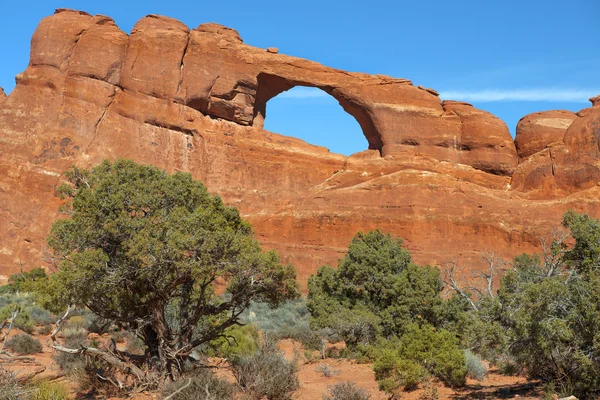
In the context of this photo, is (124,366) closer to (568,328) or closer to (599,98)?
(568,328)

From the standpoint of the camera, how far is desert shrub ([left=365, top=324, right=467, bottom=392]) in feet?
43.8

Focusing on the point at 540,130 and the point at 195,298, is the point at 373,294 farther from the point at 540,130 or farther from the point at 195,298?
the point at 540,130

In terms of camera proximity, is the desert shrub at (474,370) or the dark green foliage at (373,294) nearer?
the desert shrub at (474,370)

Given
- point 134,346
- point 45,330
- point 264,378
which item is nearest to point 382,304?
point 134,346

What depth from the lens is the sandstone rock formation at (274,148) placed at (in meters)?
39.5

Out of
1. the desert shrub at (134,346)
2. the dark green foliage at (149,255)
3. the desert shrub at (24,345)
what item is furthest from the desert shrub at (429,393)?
the desert shrub at (24,345)

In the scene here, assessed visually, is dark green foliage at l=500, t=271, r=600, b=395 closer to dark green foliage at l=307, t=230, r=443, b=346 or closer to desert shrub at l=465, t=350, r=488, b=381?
desert shrub at l=465, t=350, r=488, b=381

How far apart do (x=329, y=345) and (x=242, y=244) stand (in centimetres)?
1222

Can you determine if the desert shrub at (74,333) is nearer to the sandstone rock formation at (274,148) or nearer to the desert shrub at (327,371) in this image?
the desert shrub at (327,371)

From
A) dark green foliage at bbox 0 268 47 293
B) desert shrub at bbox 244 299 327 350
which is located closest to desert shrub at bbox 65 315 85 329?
desert shrub at bbox 244 299 327 350

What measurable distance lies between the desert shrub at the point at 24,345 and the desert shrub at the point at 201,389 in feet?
27.4

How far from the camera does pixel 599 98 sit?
44.1 metres

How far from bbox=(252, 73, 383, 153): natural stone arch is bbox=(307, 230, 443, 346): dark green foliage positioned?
951 inches

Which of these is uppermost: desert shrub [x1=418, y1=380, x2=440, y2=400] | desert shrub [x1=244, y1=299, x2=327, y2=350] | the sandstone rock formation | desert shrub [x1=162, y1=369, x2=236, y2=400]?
the sandstone rock formation
